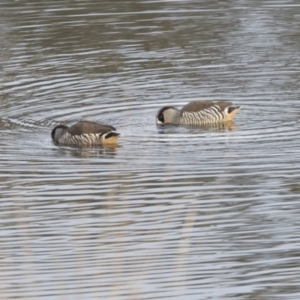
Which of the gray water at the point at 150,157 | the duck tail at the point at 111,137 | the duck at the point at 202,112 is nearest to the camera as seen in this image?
the gray water at the point at 150,157

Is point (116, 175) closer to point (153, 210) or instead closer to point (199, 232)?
point (153, 210)

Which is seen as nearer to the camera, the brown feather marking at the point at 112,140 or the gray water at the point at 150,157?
the gray water at the point at 150,157

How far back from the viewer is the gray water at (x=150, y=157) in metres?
10.3

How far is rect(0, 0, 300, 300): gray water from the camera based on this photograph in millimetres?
10297

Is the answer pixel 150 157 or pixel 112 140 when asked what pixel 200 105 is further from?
pixel 150 157

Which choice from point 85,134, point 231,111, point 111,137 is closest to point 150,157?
point 111,137

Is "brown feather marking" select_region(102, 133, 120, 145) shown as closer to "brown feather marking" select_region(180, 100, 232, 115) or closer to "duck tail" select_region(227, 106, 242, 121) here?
"brown feather marking" select_region(180, 100, 232, 115)

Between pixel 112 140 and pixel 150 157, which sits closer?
pixel 150 157

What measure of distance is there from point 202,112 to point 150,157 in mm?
2479

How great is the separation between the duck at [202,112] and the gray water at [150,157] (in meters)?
0.18

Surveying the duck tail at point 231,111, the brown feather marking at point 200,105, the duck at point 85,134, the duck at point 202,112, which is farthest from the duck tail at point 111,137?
the duck tail at point 231,111

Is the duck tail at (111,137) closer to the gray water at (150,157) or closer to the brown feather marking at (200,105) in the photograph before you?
the gray water at (150,157)

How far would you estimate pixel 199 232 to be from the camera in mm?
11555

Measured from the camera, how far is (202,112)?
17422mm
